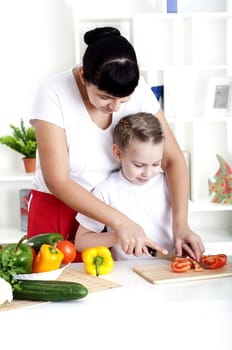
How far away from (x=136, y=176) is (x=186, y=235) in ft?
0.87

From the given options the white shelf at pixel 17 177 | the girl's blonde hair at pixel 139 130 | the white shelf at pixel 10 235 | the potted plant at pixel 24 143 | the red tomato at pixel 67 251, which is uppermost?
the girl's blonde hair at pixel 139 130

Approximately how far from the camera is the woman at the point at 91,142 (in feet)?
7.63

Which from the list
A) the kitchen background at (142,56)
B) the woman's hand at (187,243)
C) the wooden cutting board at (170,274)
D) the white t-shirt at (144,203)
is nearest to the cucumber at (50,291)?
the wooden cutting board at (170,274)

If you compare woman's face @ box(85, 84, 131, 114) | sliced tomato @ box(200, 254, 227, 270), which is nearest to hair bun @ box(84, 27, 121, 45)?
woman's face @ box(85, 84, 131, 114)

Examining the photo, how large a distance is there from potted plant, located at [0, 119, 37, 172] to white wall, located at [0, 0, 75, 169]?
0.68 feet

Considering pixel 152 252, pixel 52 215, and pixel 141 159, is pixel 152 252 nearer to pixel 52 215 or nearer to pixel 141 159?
pixel 141 159

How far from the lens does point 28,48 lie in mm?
4590

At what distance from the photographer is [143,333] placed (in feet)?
6.47

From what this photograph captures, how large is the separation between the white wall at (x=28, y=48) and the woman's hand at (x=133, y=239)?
237 centimetres

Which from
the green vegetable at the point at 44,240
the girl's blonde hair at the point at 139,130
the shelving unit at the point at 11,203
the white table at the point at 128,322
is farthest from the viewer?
the shelving unit at the point at 11,203

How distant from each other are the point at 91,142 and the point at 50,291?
757 mm

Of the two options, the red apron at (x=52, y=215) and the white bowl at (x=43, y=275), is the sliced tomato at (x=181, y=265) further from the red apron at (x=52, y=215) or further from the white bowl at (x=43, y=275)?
the red apron at (x=52, y=215)

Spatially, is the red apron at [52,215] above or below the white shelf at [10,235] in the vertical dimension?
above

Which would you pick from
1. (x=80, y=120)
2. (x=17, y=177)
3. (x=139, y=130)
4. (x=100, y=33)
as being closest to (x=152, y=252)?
(x=139, y=130)
